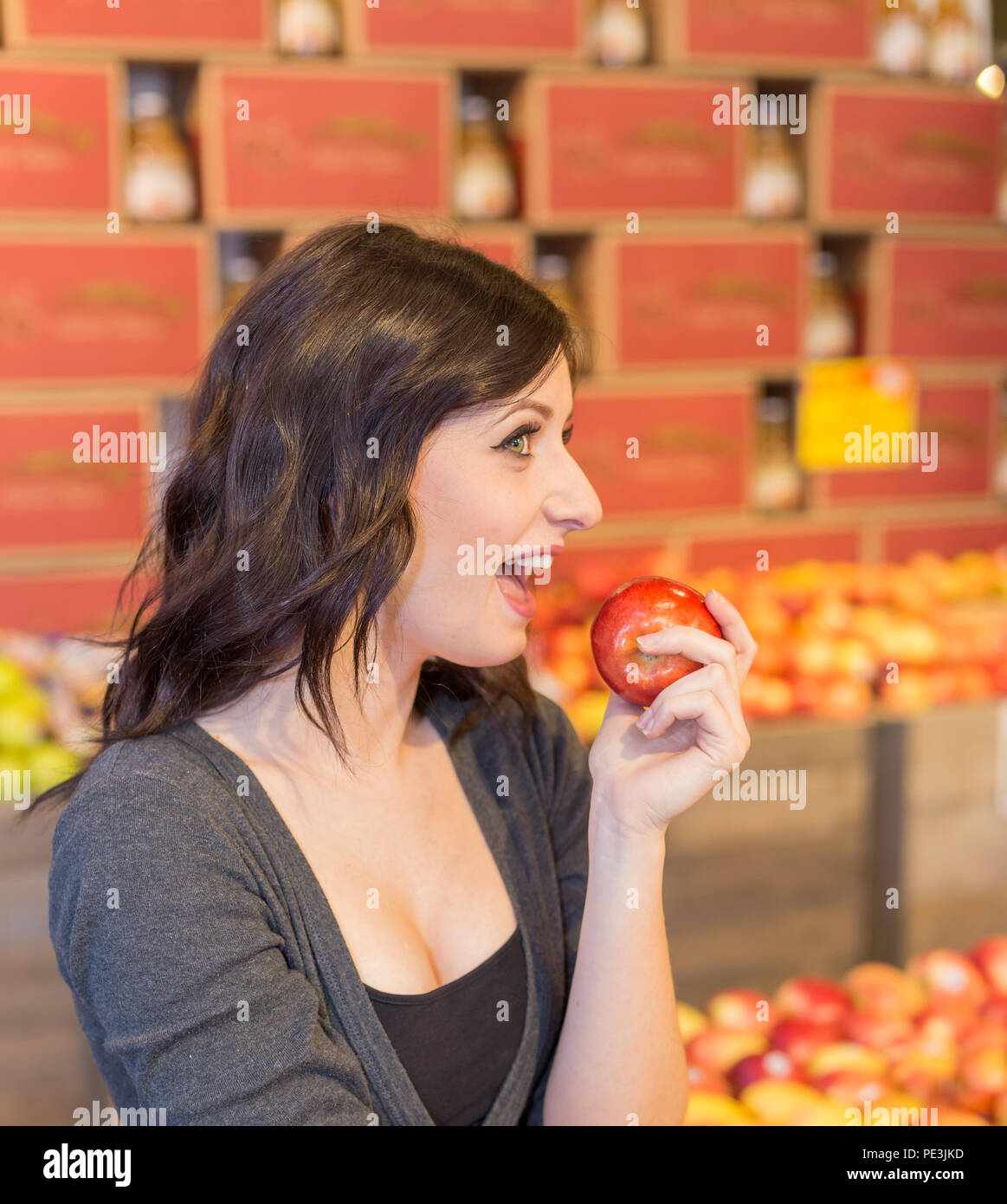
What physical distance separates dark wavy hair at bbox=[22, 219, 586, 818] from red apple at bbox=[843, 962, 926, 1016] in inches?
43.5

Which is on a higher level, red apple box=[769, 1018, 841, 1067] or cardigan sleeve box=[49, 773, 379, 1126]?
cardigan sleeve box=[49, 773, 379, 1126]

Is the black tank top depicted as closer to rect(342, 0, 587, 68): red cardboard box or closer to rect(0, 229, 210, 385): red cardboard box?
rect(0, 229, 210, 385): red cardboard box

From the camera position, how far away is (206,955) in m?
0.92

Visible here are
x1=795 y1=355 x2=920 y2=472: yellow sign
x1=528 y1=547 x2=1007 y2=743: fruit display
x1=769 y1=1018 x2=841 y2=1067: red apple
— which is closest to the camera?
x1=769 y1=1018 x2=841 y2=1067: red apple

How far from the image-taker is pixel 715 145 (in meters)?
3.30

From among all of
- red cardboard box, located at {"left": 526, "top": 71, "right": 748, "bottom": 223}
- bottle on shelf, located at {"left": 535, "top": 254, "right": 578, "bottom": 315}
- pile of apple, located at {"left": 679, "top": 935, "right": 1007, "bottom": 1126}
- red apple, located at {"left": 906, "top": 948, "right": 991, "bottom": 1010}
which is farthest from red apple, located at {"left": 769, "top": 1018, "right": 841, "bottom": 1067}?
red cardboard box, located at {"left": 526, "top": 71, "right": 748, "bottom": 223}

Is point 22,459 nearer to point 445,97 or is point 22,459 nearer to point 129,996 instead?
point 445,97

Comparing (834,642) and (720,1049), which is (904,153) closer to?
(834,642)

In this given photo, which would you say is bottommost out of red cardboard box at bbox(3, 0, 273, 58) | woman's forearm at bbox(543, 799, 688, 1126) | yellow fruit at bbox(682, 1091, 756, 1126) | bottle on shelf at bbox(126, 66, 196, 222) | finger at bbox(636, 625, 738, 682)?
yellow fruit at bbox(682, 1091, 756, 1126)

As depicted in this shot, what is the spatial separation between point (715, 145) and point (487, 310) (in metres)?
2.53

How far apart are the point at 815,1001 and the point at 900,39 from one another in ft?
9.26

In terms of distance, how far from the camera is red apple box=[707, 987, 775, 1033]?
181cm

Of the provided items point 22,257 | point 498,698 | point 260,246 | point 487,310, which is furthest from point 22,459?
point 487,310

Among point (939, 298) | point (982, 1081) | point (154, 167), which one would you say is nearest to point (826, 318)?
point (939, 298)
